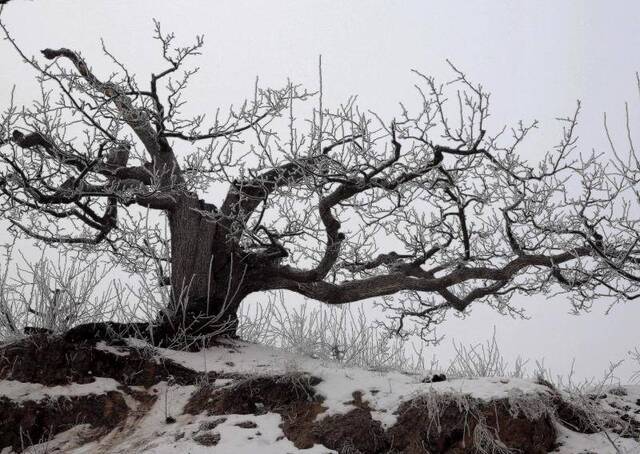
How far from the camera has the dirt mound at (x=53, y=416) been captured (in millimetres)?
5156

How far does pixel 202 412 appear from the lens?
534 centimetres

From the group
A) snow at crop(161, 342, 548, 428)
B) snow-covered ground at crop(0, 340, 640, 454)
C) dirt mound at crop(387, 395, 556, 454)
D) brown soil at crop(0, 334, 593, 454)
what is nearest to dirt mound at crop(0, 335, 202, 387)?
brown soil at crop(0, 334, 593, 454)

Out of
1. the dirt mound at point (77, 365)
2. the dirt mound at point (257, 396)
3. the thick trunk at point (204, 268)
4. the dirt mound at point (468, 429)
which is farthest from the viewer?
the thick trunk at point (204, 268)

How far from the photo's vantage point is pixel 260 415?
511 centimetres

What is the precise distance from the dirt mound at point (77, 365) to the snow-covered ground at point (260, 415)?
13 cm

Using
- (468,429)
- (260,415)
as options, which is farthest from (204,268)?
(468,429)

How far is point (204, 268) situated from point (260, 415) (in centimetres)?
320

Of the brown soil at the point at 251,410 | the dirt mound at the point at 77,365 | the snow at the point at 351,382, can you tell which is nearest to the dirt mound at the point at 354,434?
the brown soil at the point at 251,410

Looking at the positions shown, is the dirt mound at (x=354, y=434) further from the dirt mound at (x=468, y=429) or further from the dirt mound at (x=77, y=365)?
the dirt mound at (x=77, y=365)

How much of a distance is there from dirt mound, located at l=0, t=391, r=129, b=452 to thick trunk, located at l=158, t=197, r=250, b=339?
1880 mm

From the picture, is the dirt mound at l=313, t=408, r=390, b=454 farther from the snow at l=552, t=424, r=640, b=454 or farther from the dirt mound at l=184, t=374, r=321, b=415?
the snow at l=552, t=424, r=640, b=454

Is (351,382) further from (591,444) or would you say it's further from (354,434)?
(591,444)

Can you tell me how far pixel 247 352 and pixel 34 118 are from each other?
12.5 ft

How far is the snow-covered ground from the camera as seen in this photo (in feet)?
15.0
